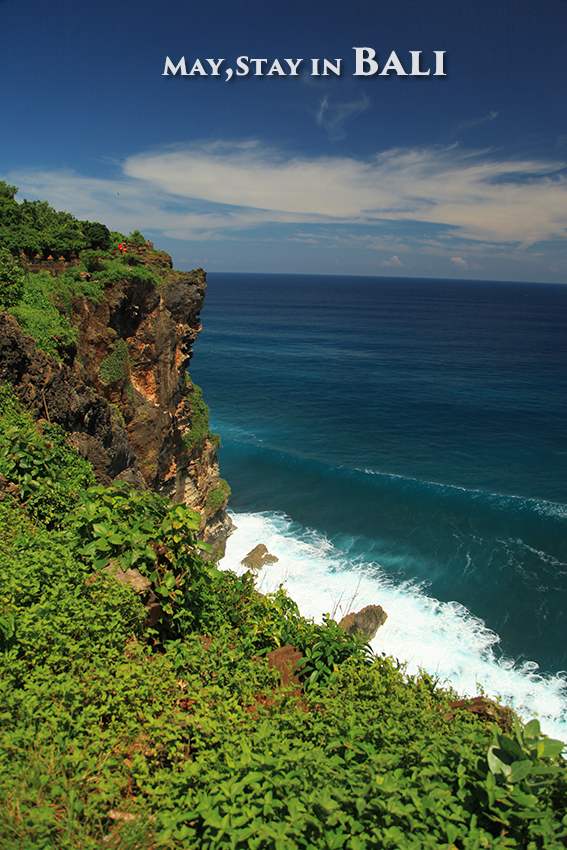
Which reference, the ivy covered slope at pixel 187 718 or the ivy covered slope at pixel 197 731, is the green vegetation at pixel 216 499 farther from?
the ivy covered slope at pixel 197 731

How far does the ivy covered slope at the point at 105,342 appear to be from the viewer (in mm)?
11977

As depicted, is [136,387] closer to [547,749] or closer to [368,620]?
[368,620]

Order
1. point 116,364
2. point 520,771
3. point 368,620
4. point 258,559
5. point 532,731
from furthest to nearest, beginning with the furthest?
point 258,559 → point 368,620 → point 116,364 → point 532,731 → point 520,771

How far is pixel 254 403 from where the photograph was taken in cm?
5681

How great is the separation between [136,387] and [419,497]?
24598 millimetres

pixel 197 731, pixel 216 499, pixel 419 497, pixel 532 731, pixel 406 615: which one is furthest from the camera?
pixel 419 497

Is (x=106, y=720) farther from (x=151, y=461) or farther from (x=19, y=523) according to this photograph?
(x=151, y=461)

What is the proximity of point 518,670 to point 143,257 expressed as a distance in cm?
2519

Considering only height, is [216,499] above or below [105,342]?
below

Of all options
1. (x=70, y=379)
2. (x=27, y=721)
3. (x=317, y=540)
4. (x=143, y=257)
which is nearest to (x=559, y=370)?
(x=317, y=540)

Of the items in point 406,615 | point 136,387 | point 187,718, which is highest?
point 136,387

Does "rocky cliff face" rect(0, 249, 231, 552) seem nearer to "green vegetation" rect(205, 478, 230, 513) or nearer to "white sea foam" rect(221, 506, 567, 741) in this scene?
"green vegetation" rect(205, 478, 230, 513)

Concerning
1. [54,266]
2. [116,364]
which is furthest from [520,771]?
[54,266]

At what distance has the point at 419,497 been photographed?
119ft
